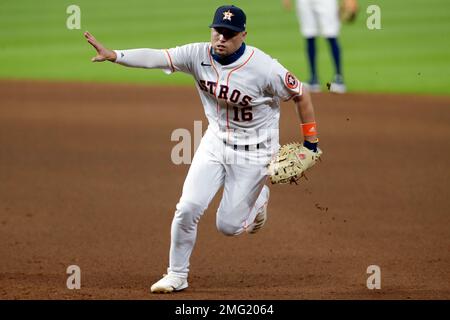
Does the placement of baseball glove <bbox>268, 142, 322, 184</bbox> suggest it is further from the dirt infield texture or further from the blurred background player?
the blurred background player

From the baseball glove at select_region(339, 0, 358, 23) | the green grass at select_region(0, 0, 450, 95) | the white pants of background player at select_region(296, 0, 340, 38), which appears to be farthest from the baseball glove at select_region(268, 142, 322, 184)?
the baseball glove at select_region(339, 0, 358, 23)

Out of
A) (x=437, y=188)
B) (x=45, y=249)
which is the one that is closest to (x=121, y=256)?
(x=45, y=249)

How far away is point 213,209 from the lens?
9.38 metres

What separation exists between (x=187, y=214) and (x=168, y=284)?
0.49m

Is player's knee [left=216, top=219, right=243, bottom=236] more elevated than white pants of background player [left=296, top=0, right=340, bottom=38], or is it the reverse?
white pants of background player [left=296, top=0, right=340, bottom=38]

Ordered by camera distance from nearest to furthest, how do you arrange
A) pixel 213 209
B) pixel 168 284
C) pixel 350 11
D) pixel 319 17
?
pixel 168 284, pixel 213 209, pixel 319 17, pixel 350 11

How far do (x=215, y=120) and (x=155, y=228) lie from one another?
224 cm

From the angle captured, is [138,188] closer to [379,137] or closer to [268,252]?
[268,252]

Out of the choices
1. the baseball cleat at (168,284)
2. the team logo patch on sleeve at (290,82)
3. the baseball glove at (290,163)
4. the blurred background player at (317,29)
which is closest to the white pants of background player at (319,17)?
the blurred background player at (317,29)

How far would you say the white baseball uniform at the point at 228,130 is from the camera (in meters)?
6.29

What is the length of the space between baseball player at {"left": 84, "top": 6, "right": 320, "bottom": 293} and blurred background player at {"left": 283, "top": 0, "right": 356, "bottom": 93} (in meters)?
8.62

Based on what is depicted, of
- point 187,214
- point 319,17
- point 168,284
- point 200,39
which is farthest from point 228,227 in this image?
point 200,39

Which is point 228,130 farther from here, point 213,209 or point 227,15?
point 213,209

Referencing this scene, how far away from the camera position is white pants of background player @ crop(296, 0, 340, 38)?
15164 mm
